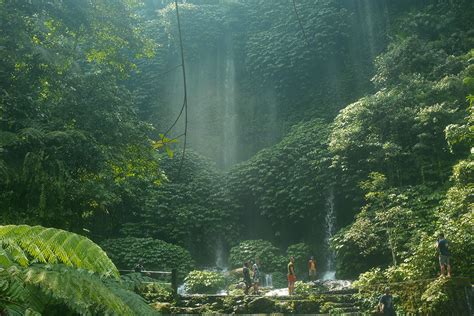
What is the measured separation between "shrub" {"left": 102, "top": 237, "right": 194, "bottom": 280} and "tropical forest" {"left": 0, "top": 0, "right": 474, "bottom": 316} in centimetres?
8

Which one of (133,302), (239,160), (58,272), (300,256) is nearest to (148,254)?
(300,256)

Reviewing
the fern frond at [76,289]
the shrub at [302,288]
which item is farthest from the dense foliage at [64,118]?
the fern frond at [76,289]

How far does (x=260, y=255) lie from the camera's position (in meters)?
18.6

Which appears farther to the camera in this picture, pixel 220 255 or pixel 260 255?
pixel 220 255

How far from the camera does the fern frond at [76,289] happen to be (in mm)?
3174

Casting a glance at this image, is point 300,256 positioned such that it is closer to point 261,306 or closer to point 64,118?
point 261,306

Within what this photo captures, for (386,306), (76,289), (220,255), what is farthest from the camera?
(220,255)

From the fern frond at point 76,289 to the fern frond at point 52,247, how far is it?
79 mm

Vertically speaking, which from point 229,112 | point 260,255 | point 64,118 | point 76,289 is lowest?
point 76,289

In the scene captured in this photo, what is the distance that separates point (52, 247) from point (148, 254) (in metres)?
15.4

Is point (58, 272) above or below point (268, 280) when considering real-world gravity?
above

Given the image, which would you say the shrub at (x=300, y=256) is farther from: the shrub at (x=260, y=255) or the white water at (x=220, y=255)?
the white water at (x=220, y=255)

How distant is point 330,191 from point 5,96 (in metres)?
13.0

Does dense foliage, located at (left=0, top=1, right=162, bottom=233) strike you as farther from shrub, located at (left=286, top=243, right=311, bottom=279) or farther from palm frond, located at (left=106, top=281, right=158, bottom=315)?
shrub, located at (left=286, top=243, right=311, bottom=279)
